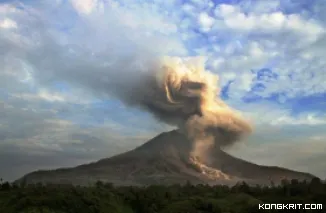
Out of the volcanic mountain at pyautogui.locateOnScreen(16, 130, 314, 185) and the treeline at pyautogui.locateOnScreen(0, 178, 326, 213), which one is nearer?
the treeline at pyautogui.locateOnScreen(0, 178, 326, 213)

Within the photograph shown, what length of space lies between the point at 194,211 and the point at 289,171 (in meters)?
180

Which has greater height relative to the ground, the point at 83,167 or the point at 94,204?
the point at 83,167

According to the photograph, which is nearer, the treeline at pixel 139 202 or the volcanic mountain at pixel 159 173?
the treeline at pixel 139 202

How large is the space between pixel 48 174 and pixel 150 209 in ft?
521

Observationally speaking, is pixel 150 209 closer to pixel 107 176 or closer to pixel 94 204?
pixel 94 204

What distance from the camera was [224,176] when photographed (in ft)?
569

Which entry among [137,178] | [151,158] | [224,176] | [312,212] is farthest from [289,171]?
[312,212]

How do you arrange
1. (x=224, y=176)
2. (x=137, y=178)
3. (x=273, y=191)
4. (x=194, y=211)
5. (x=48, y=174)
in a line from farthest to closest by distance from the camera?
(x=48, y=174), (x=224, y=176), (x=137, y=178), (x=273, y=191), (x=194, y=211)

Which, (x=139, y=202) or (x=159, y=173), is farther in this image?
(x=159, y=173)

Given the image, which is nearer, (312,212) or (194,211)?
(312,212)

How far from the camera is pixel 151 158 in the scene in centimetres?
19112

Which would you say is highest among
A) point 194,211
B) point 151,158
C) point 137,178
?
point 151,158

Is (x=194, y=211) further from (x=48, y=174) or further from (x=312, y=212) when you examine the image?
(x=48, y=174)

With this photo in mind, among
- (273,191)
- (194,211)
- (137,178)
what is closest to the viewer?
(194,211)
